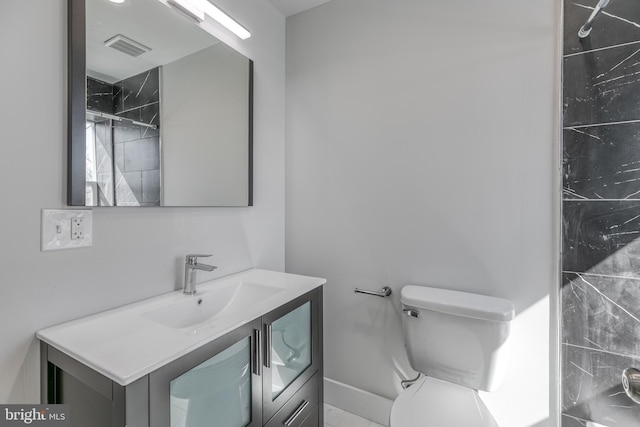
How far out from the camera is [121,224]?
3.38ft

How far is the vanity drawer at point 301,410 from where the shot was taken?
1085 millimetres

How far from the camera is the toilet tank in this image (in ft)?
3.71

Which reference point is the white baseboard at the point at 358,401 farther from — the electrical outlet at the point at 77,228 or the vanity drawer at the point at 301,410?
the electrical outlet at the point at 77,228

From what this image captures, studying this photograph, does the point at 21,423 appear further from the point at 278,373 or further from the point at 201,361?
the point at 278,373

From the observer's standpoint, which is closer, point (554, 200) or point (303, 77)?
point (554, 200)

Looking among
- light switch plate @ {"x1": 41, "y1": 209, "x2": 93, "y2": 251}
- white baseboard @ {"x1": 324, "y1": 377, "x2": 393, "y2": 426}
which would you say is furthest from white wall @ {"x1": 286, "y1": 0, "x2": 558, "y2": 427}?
light switch plate @ {"x1": 41, "y1": 209, "x2": 93, "y2": 251}

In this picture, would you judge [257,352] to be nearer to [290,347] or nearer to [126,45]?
[290,347]

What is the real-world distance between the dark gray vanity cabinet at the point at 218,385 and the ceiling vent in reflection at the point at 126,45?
1.01 m

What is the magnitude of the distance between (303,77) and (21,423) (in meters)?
1.91

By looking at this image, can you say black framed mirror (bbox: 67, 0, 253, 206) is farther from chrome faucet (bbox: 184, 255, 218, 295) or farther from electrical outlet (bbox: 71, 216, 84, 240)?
chrome faucet (bbox: 184, 255, 218, 295)

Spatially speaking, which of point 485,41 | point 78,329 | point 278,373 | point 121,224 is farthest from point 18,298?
point 485,41

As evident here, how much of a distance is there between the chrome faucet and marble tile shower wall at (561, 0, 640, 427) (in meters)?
1.51

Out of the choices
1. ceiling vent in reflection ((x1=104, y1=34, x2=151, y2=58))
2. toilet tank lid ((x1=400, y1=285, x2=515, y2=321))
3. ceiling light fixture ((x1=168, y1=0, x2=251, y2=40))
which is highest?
ceiling light fixture ((x1=168, y1=0, x2=251, y2=40))

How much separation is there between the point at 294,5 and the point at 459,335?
2009mm
